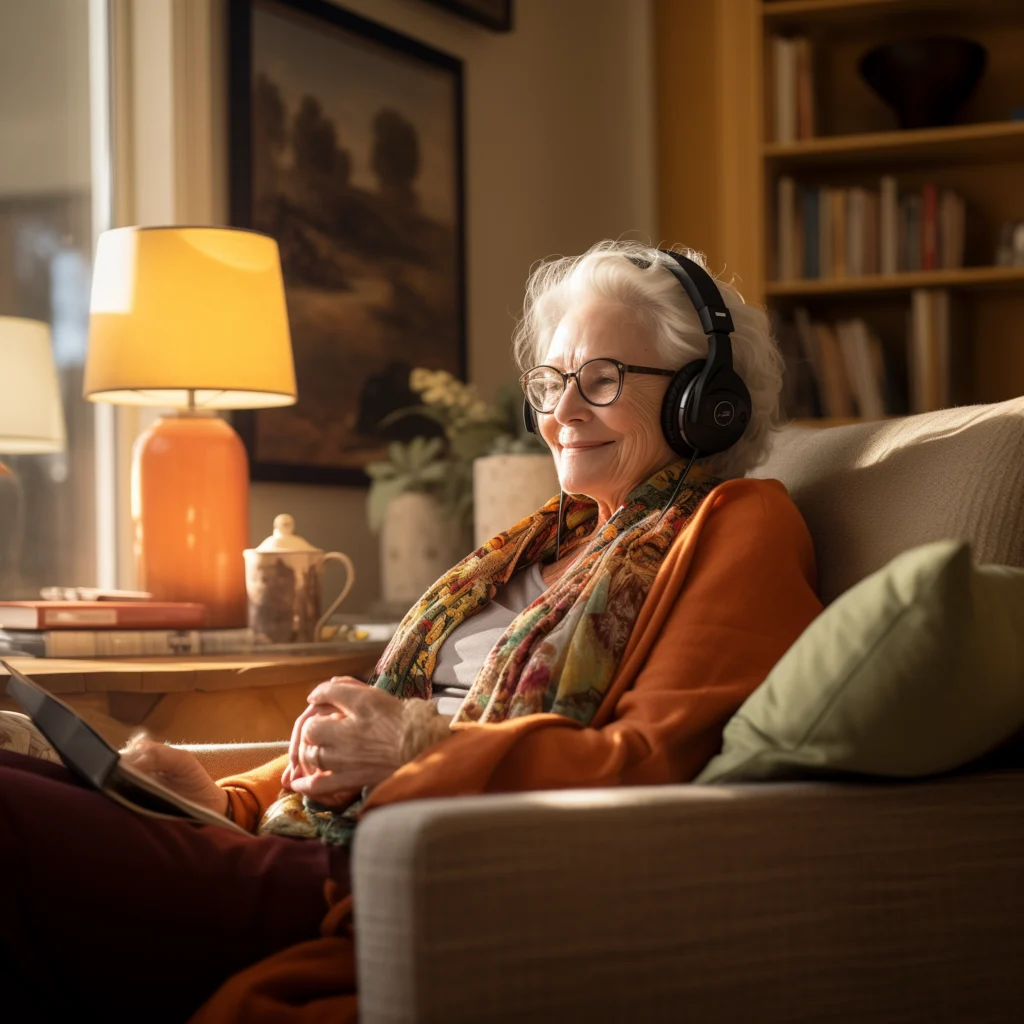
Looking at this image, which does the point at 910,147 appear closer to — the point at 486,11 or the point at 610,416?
the point at 486,11

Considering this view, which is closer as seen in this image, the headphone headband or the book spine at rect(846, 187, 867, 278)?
the headphone headband

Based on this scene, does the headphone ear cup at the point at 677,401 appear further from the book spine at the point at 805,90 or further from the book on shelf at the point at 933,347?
the book spine at the point at 805,90

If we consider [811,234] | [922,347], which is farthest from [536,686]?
[811,234]

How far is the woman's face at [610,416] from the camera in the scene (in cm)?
154

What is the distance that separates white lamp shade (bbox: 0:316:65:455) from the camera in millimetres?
2053

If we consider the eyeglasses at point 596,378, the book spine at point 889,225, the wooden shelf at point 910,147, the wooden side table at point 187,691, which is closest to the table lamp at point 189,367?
the wooden side table at point 187,691

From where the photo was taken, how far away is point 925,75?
3.13m

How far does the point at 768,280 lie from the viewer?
3.28 metres

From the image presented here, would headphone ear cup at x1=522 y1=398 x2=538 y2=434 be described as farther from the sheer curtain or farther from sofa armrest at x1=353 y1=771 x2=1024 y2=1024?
the sheer curtain

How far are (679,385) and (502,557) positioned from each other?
1.03 feet

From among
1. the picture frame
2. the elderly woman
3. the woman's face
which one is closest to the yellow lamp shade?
the elderly woman

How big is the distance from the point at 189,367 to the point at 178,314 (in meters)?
0.08

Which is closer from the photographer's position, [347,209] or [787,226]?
[347,209]

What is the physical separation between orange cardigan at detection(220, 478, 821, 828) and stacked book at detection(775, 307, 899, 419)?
200 centimetres
